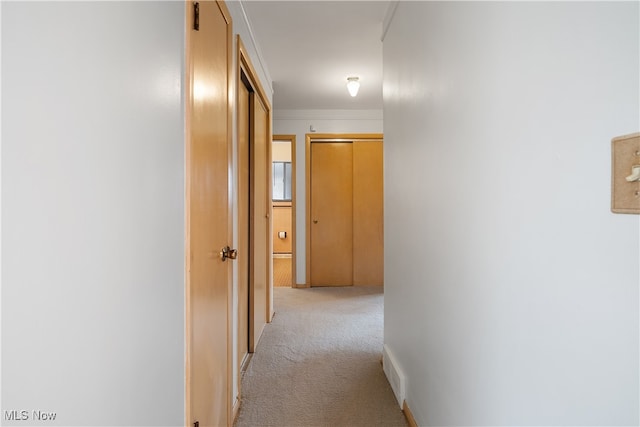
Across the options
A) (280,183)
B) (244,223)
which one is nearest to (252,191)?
(244,223)

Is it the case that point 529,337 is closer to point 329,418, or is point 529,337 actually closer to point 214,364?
point 214,364

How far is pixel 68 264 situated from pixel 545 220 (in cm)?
99

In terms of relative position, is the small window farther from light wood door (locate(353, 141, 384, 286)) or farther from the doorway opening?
light wood door (locate(353, 141, 384, 286))

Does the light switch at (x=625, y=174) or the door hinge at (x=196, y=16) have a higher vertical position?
the door hinge at (x=196, y=16)

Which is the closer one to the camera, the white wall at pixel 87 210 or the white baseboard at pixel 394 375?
the white wall at pixel 87 210

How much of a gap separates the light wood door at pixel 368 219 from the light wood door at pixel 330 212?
0.34ft

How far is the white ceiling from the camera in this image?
251cm

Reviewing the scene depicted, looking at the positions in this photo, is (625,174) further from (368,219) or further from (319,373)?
(368,219)

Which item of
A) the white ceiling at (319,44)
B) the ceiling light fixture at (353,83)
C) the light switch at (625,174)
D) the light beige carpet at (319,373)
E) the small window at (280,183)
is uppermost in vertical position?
the white ceiling at (319,44)

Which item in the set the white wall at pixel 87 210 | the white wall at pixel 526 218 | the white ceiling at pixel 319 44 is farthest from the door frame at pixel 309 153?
the white wall at pixel 87 210

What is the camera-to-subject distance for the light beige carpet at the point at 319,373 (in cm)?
212

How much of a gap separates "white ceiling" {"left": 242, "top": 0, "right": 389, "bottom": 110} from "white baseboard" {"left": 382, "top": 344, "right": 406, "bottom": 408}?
88.6 inches

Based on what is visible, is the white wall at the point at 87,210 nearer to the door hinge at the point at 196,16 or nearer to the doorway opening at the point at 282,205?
the door hinge at the point at 196,16

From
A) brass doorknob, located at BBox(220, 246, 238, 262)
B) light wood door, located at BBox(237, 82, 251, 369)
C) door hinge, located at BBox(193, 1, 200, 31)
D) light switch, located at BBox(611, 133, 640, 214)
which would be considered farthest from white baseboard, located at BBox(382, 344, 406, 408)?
door hinge, located at BBox(193, 1, 200, 31)
